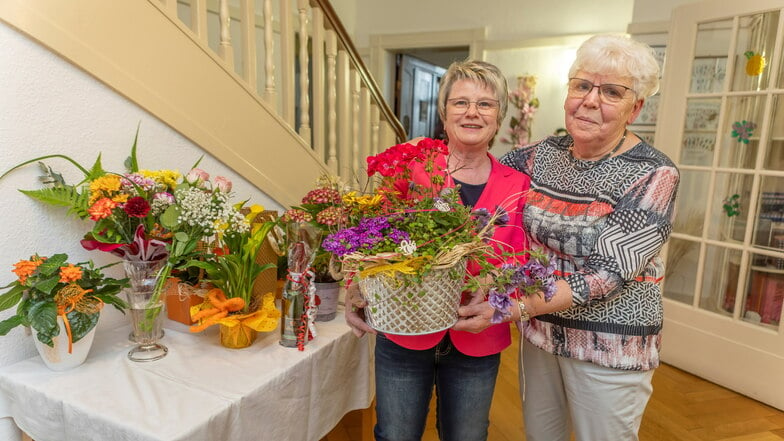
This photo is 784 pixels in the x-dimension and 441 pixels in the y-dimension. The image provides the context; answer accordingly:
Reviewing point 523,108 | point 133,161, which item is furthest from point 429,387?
point 523,108

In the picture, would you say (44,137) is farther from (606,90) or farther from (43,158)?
(606,90)

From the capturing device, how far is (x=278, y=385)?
1216 millimetres

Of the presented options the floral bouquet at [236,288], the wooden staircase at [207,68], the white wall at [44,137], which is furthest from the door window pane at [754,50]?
the white wall at [44,137]

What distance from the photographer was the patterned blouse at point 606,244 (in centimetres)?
109

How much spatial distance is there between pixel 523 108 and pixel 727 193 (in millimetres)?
1783

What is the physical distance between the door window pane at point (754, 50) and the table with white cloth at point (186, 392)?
2592 mm

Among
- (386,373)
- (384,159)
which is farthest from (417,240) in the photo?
(386,373)

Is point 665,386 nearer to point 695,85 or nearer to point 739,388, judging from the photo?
point 739,388

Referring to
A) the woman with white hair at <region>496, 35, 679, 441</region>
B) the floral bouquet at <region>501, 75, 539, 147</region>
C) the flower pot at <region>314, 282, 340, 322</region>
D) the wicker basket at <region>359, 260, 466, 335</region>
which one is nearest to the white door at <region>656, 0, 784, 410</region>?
the floral bouquet at <region>501, 75, 539, 147</region>

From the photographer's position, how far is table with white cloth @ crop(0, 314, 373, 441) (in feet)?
3.33

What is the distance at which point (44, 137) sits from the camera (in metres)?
1.28

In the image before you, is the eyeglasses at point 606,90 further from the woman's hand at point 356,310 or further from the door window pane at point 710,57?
the door window pane at point 710,57

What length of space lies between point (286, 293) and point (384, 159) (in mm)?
523

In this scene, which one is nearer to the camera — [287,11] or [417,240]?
[417,240]
